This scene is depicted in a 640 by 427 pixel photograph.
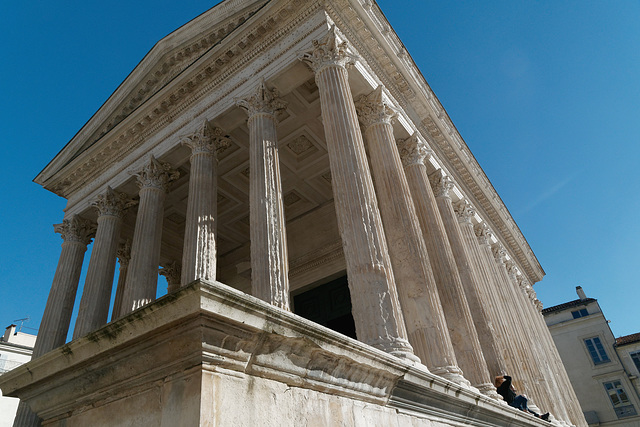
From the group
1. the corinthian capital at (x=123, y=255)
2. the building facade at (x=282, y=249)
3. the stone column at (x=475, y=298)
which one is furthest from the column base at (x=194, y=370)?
the corinthian capital at (x=123, y=255)

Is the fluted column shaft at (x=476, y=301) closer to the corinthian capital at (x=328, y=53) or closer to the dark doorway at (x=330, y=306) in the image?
the dark doorway at (x=330, y=306)

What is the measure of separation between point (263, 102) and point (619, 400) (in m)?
33.0

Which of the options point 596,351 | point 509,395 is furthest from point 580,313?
point 509,395

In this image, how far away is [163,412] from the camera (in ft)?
7.51

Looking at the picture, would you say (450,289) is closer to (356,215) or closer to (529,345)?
(356,215)

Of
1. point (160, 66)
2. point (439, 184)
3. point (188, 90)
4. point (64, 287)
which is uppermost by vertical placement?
point (160, 66)

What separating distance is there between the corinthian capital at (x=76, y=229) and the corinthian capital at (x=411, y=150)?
10.9 meters

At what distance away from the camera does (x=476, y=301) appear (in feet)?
39.7

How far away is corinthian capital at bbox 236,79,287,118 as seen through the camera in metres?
10.9

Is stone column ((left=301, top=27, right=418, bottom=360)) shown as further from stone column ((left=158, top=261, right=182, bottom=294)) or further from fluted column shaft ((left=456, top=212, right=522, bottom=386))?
stone column ((left=158, top=261, right=182, bottom=294))

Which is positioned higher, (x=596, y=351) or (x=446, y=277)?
(x=596, y=351)

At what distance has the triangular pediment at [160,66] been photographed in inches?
518

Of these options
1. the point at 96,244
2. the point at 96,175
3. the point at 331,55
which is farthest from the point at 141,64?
the point at 331,55

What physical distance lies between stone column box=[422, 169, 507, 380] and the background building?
18.5 meters
